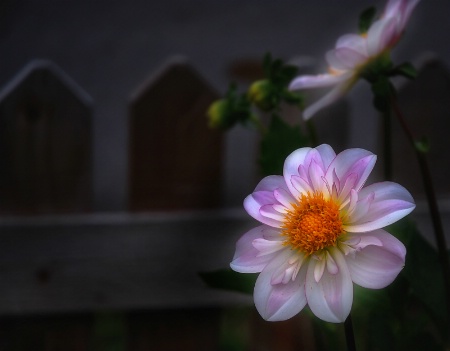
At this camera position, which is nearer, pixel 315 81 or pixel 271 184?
pixel 271 184

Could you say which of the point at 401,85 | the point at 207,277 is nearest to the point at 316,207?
the point at 207,277

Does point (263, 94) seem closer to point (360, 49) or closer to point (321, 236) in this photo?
point (360, 49)

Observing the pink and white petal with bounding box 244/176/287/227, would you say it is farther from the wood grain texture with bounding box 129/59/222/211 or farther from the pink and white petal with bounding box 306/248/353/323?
the wood grain texture with bounding box 129/59/222/211

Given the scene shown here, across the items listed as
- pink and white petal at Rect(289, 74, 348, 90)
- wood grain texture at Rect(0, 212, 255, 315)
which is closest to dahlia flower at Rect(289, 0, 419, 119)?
pink and white petal at Rect(289, 74, 348, 90)

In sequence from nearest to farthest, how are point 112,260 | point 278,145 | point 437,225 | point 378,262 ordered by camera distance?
point 378,262
point 437,225
point 278,145
point 112,260

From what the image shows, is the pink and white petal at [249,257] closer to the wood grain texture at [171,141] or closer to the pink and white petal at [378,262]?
the pink and white petal at [378,262]

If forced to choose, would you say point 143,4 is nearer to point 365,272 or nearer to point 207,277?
point 207,277

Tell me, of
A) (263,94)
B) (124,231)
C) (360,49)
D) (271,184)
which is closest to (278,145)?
(263,94)

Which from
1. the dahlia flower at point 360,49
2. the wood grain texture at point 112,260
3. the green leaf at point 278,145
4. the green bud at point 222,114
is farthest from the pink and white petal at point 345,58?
the wood grain texture at point 112,260
